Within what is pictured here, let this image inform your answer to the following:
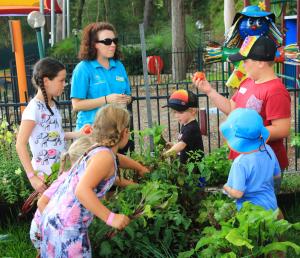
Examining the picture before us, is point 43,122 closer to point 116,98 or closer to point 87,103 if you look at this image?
point 87,103

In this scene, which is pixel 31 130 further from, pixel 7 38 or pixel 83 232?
pixel 7 38

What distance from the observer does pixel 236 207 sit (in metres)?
2.82

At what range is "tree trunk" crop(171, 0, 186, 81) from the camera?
16.3 metres

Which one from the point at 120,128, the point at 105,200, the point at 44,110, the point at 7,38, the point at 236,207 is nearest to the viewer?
the point at 120,128

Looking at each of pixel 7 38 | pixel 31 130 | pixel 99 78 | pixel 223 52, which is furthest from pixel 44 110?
pixel 7 38

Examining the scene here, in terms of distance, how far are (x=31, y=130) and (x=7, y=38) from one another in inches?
1302

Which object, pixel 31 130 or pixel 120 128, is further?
pixel 31 130

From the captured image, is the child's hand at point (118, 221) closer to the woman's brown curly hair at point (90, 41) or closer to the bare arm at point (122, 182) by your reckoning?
the bare arm at point (122, 182)

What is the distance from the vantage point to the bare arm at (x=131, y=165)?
2959 mm

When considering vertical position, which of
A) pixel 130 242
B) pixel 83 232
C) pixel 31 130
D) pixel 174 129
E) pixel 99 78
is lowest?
pixel 174 129

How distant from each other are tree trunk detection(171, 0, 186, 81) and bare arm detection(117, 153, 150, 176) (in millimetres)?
13126

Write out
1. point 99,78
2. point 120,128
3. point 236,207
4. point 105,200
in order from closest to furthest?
point 120,128
point 236,207
point 105,200
point 99,78

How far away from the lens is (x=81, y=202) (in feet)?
7.94

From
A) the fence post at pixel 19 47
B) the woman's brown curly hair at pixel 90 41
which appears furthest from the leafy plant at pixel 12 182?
the fence post at pixel 19 47
